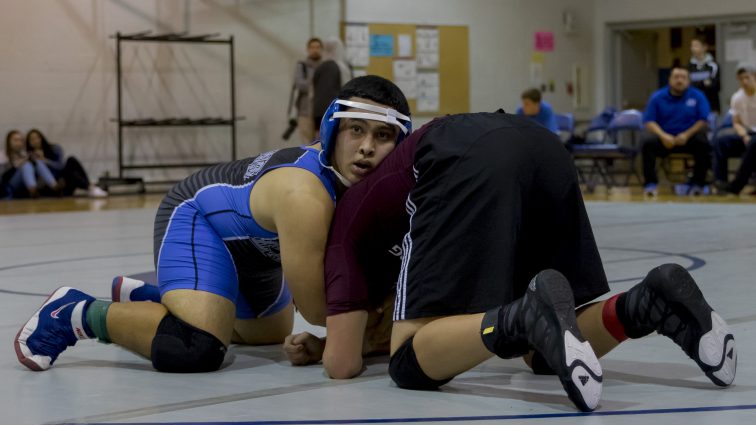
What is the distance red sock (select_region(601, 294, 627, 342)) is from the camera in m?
2.74

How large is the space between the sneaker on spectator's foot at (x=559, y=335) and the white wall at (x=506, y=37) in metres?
14.6

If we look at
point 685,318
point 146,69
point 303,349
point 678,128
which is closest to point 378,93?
point 303,349

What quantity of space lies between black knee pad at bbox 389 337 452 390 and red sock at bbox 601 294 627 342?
15.4 inches

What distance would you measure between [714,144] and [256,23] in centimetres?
633

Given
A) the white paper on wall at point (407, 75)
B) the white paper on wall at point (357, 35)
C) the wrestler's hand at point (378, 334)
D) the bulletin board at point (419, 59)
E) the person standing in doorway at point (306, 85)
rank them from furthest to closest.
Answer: the white paper on wall at point (407, 75) < the bulletin board at point (419, 59) < the white paper on wall at point (357, 35) < the person standing in doorway at point (306, 85) < the wrestler's hand at point (378, 334)

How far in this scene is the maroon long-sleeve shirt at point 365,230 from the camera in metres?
2.84

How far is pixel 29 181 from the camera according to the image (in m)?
12.5

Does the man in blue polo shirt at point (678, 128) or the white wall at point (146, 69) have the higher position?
the white wall at point (146, 69)

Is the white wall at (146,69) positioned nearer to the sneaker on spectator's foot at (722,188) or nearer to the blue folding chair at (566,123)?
the blue folding chair at (566,123)

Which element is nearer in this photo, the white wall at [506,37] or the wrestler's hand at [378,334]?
the wrestler's hand at [378,334]

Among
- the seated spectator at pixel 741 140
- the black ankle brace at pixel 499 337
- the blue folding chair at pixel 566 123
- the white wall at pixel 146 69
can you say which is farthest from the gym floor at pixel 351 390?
the blue folding chair at pixel 566 123

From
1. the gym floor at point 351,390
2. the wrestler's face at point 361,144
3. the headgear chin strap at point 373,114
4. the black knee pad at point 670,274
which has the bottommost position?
the gym floor at point 351,390

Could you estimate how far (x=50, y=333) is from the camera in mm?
3158

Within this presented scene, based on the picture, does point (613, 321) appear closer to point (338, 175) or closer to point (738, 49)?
point (338, 175)
